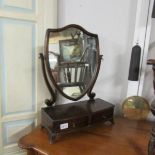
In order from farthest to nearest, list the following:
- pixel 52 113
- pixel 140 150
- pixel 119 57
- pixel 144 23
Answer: pixel 119 57 → pixel 144 23 → pixel 52 113 → pixel 140 150

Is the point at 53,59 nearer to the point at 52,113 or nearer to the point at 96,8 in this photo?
the point at 52,113

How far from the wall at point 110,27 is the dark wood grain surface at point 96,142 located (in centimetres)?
29

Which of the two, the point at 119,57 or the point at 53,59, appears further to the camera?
the point at 119,57

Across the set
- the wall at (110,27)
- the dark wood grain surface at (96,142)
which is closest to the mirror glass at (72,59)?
the wall at (110,27)

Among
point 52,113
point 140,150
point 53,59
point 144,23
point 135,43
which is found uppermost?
point 144,23

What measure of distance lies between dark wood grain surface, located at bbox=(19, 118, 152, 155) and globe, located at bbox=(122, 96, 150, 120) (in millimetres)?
82

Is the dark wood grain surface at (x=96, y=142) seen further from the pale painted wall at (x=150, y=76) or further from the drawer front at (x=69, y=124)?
the pale painted wall at (x=150, y=76)

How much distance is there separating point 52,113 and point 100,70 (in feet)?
1.55

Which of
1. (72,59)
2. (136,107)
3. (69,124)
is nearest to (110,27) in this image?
(72,59)

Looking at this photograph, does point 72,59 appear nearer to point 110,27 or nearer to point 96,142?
point 110,27

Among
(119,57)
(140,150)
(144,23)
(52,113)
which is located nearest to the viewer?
(140,150)

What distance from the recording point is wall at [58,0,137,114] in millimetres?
1241

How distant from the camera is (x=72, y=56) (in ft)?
3.94

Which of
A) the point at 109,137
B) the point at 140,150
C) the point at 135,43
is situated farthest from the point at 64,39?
the point at 140,150
